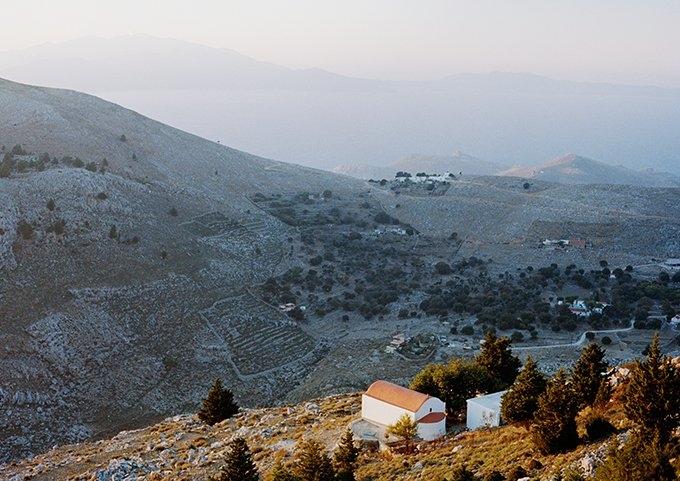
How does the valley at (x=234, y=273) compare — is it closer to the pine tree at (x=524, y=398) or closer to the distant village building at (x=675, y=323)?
the distant village building at (x=675, y=323)

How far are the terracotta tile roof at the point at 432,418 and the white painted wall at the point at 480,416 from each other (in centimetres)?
108

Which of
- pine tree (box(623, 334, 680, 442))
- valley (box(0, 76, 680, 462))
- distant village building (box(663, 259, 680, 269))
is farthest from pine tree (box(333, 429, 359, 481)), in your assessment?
distant village building (box(663, 259, 680, 269))

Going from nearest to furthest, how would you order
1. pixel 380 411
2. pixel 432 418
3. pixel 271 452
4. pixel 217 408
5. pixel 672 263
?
pixel 432 418 → pixel 271 452 → pixel 380 411 → pixel 217 408 → pixel 672 263

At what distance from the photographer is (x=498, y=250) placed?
2992 inches

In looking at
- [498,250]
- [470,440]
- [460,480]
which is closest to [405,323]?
[498,250]

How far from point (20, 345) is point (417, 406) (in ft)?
85.1

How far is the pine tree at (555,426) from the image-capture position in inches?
754

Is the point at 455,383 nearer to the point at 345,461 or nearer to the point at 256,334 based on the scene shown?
the point at 345,461

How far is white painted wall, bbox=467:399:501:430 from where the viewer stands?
25.1 metres

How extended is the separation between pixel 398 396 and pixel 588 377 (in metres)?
7.26

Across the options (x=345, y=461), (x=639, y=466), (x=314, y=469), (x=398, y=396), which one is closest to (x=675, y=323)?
(x=398, y=396)

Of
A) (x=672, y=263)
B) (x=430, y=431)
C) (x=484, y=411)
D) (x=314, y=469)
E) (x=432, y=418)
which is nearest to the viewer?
(x=314, y=469)

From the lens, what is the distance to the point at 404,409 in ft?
85.1

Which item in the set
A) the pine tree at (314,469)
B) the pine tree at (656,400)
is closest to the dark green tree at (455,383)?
the pine tree at (314,469)
